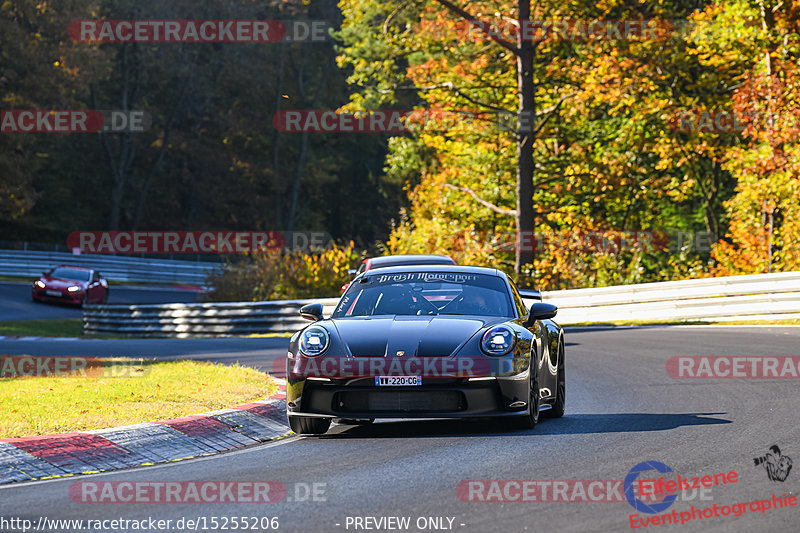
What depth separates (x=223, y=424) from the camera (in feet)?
32.6

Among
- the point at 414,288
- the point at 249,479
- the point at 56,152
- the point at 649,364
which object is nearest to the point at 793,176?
the point at 649,364

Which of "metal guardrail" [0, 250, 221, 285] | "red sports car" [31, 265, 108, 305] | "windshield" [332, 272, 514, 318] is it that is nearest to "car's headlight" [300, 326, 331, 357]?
"windshield" [332, 272, 514, 318]

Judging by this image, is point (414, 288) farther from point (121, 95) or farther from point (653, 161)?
point (121, 95)

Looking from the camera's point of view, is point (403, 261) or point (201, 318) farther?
point (201, 318)

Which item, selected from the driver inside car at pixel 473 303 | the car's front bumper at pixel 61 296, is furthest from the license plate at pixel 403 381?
the car's front bumper at pixel 61 296

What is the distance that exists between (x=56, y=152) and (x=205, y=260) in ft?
34.8

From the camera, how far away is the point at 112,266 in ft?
200

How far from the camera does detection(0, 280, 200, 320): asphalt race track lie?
38438 mm

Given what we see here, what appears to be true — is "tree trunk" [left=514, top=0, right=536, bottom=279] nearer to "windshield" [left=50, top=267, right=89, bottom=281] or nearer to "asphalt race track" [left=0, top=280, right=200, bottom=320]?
"asphalt race track" [left=0, top=280, right=200, bottom=320]

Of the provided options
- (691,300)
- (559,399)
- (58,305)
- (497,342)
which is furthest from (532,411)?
(58,305)

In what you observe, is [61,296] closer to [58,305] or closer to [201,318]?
[58,305]

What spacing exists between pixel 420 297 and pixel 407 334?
48.1 inches

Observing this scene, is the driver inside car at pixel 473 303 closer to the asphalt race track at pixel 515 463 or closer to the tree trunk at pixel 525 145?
the asphalt race track at pixel 515 463

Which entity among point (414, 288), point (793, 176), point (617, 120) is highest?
point (617, 120)
